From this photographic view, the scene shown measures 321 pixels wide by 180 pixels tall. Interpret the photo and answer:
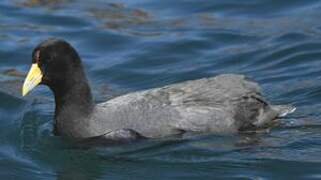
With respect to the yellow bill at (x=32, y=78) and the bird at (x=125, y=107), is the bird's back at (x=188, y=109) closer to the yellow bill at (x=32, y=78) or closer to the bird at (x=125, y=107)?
the bird at (x=125, y=107)

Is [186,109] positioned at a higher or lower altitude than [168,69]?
lower

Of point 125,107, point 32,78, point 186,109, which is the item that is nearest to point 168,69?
A: point 186,109

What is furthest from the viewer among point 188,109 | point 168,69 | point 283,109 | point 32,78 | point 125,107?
point 168,69

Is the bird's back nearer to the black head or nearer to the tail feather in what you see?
the tail feather

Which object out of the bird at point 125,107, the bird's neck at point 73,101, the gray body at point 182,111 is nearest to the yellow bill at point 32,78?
the bird at point 125,107

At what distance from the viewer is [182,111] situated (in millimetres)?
9305

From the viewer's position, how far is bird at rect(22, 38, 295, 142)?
9.05 meters

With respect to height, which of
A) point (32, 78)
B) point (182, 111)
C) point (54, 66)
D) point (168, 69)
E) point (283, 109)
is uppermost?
point (168, 69)

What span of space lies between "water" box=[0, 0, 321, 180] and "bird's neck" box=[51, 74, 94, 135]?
269 mm

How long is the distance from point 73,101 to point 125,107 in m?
0.47

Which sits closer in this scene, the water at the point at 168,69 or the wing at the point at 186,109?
the water at the point at 168,69

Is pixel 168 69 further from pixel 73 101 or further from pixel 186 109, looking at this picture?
pixel 73 101

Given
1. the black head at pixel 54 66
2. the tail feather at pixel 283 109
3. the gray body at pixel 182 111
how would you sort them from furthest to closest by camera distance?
the tail feather at pixel 283 109, the gray body at pixel 182 111, the black head at pixel 54 66

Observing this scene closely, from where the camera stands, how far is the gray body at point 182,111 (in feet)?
30.1
